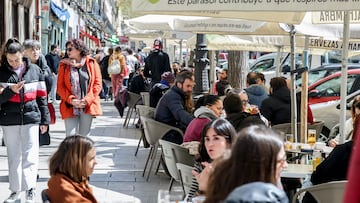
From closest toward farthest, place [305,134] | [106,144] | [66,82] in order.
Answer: [305,134] < [66,82] < [106,144]

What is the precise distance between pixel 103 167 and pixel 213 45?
4374 mm

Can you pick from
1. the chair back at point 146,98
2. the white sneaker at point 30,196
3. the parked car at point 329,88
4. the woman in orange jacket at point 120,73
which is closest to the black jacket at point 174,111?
the white sneaker at point 30,196

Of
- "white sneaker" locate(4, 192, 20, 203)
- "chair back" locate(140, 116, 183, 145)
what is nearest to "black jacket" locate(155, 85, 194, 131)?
"chair back" locate(140, 116, 183, 145)

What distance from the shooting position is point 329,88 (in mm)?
14945

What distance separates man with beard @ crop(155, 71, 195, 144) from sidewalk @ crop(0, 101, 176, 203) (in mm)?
726

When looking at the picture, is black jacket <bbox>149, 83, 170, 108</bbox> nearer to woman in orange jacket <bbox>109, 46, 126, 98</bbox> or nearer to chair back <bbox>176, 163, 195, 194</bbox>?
chair back <bbox>176, 163, 195, 194</bbox>

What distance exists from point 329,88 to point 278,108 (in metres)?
5.14

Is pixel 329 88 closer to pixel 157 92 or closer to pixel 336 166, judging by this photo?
pixel 157 92

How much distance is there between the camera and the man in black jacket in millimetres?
16547

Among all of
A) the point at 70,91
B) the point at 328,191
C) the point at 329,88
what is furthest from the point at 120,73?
the point at 328,191

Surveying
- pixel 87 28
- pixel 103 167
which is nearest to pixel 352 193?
pixel 103 167

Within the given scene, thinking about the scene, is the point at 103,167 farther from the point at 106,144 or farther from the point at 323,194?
the point at 323,194

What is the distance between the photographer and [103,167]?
1077cm

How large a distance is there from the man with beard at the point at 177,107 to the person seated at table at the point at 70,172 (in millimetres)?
4655
